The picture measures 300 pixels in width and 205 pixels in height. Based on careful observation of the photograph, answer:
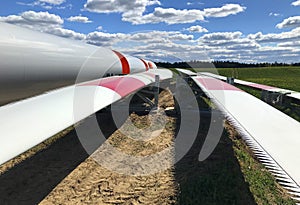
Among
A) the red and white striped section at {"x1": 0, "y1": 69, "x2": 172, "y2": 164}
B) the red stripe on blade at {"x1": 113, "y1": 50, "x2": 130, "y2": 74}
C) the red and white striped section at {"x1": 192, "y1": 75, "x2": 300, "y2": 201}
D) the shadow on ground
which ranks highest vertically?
the red stripe on blade at {"x1": 113, "y1": 50, "x2": 130, "y2": 74}

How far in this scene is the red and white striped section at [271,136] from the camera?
1958mm

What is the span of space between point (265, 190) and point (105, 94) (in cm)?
258

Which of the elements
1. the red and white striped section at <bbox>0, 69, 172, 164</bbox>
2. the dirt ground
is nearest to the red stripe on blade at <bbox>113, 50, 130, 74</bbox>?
the dirt ground

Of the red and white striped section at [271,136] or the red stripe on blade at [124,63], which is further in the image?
the red stripe on blade at [124,63]

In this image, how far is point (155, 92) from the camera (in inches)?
356

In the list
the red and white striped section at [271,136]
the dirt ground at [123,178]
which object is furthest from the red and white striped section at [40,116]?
the red and white striped section at [271,136]

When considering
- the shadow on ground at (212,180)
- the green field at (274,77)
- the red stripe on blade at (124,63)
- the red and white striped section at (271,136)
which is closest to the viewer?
the red and white striped section at (271,136)

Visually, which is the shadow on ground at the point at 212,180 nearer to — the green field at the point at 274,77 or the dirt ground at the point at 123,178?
the dirt ground at the point at 123,178

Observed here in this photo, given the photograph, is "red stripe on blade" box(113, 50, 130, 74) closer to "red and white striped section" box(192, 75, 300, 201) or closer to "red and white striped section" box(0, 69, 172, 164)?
"red and white striped section" box(192, 75, 300, 201)

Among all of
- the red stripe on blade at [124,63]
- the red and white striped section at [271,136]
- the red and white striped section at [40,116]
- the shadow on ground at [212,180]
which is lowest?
the shadow on ground at [212,180]

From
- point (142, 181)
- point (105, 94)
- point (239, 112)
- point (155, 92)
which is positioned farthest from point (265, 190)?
point (155, 92)

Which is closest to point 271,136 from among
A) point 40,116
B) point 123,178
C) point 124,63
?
point 40,116

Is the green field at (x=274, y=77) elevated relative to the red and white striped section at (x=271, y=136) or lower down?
lower down

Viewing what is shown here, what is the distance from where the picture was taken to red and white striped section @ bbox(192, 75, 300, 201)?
1.96 meters
